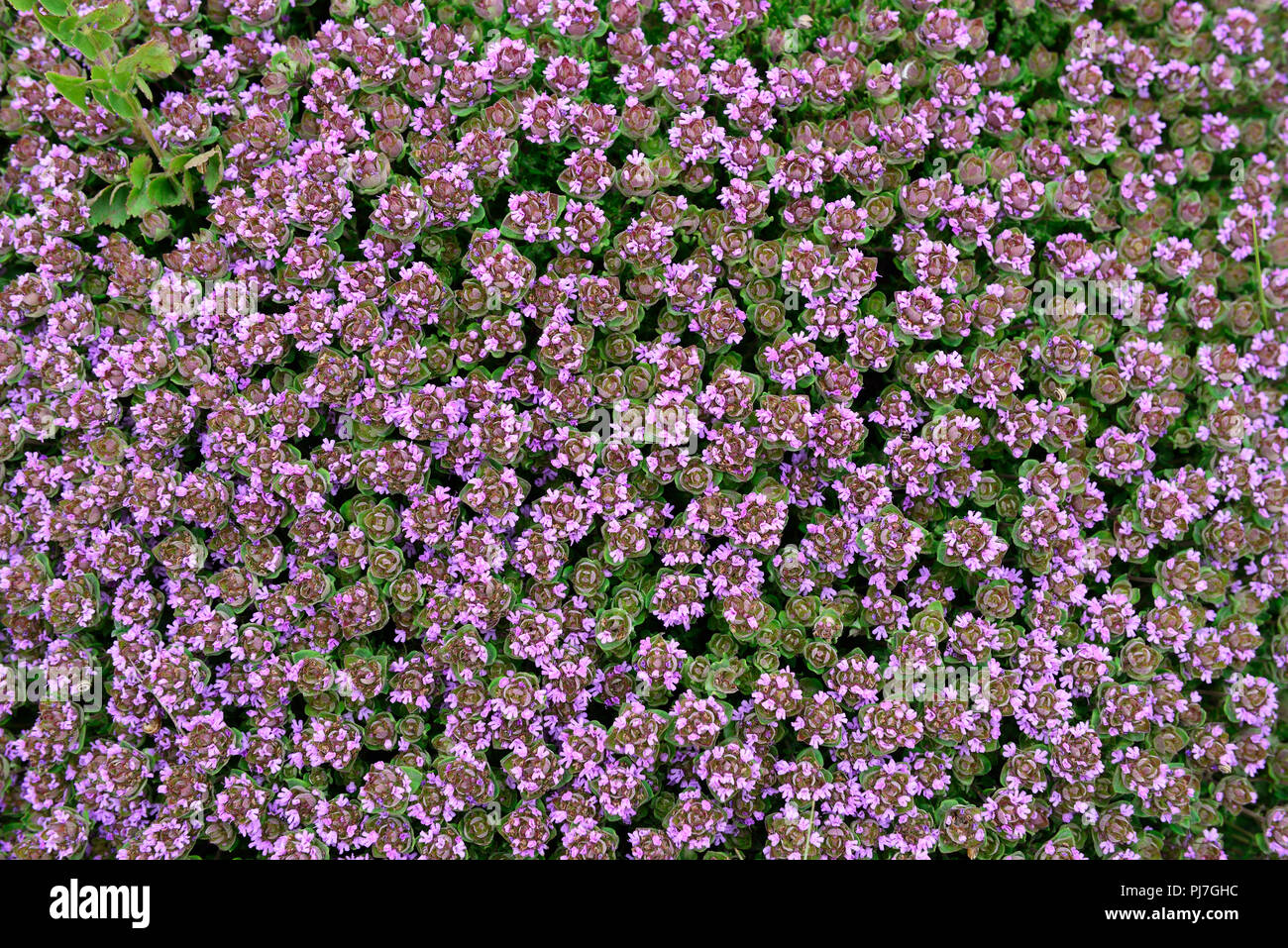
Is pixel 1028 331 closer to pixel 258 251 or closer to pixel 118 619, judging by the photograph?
pixel 258 251

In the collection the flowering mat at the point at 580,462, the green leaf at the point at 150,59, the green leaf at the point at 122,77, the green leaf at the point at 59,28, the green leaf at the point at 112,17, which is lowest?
the flowering mat at the point at 580,462

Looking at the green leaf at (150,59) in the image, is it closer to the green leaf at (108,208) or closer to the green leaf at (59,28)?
the green leaf at (59,28)

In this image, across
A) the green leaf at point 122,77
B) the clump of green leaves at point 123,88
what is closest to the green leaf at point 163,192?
the clump of green leaves at point 123,88

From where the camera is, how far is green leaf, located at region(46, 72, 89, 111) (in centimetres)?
221

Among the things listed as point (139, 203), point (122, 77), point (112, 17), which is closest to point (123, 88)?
point (122, 77)

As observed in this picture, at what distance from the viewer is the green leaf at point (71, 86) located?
2209 millimetres

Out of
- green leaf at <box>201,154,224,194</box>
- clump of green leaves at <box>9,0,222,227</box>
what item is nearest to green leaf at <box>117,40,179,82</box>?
clump of green leaves at <box>9,0,222,227</box>

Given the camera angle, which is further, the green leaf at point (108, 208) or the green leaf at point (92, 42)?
the green leaf at point (108, 208)

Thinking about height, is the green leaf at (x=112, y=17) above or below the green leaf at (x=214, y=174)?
above

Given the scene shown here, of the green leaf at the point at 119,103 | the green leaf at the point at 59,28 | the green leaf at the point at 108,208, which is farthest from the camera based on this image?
the green leaf at the point at 108,208

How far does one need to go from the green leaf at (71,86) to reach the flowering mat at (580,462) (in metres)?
0.01

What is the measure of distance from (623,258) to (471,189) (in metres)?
0.42

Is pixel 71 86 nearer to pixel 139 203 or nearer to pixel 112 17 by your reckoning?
pixel 112 17
